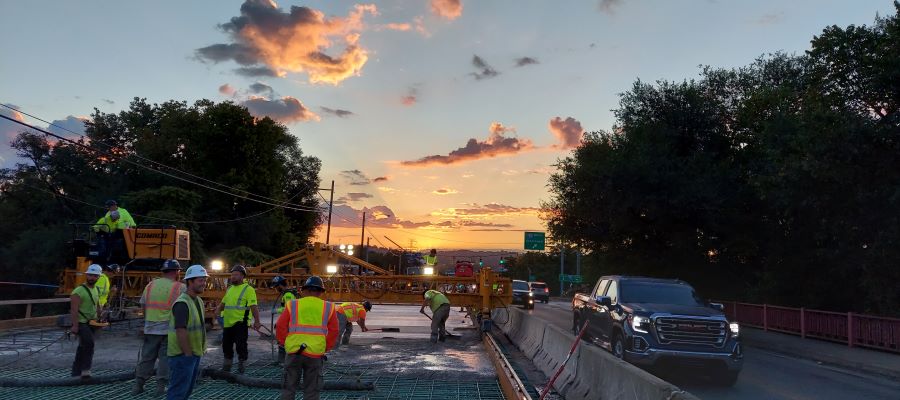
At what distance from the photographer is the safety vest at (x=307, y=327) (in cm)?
741

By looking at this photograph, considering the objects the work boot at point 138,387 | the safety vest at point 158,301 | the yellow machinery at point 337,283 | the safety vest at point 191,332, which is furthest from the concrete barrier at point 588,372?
the work boot at point 138,387

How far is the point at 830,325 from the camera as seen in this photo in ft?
71.3

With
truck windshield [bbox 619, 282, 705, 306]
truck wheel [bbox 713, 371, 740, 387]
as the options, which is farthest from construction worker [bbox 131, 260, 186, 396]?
truck wheel [bbox 713, 371, 740, 387]

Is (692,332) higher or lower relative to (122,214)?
lower

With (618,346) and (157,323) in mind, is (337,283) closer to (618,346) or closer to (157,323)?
(618,346)

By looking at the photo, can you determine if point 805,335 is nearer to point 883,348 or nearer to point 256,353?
point 883,348

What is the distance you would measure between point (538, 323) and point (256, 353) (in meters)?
6.30

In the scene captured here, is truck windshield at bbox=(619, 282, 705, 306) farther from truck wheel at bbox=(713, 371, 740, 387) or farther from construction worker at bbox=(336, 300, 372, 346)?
construction worker at bbox=(336, 300, 372, 346)

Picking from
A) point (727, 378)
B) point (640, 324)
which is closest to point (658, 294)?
point (640, 324)

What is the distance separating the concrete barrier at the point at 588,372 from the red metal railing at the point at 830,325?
4.49m

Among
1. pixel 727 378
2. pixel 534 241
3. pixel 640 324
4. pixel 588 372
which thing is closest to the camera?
pixel 588 372

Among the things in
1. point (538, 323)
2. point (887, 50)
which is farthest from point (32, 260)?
point (887, 50)

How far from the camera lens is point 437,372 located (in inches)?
504

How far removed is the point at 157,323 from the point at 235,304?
106 inches
